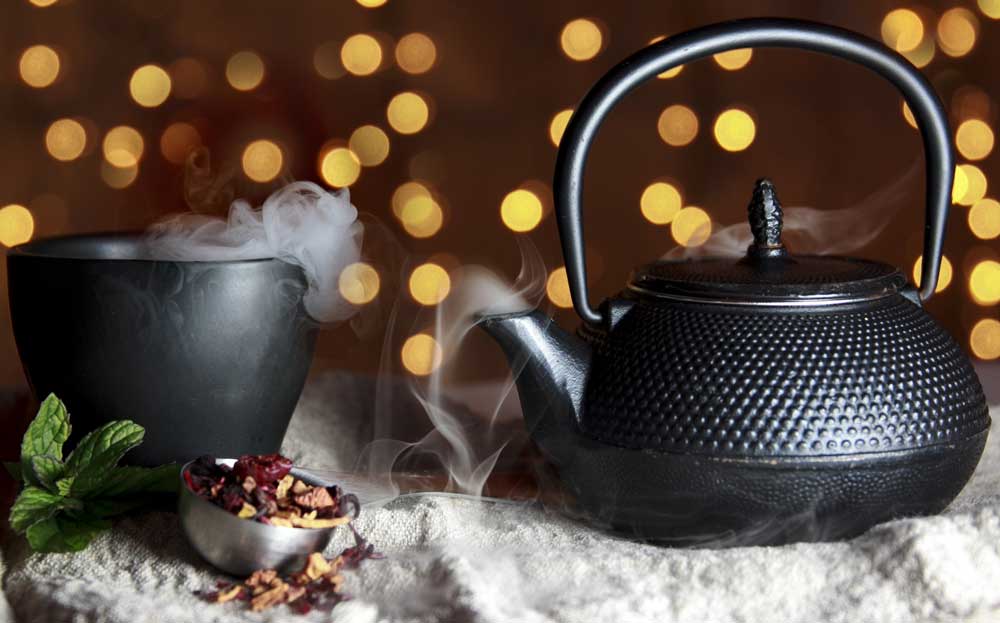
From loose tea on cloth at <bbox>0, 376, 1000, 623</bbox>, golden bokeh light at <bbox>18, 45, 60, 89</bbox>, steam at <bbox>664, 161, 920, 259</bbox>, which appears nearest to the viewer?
loose tea on cloth at <bbox>0, 376, 1000, 623</bbox>

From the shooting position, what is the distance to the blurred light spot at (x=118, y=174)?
1854 mm

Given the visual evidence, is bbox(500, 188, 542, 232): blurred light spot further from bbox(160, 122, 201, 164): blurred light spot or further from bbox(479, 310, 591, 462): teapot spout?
bbox(479, 310, 591, 462): teapot spout

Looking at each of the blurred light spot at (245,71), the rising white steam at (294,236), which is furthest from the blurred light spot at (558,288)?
the rising white steam at (294,236)

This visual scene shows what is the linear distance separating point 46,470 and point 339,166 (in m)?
1.08

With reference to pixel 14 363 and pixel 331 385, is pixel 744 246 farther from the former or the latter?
pixel 14 363

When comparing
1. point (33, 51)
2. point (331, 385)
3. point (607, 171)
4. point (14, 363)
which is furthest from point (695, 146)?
Result: point (14, 363)

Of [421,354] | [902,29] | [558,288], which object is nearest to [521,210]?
[558,288]

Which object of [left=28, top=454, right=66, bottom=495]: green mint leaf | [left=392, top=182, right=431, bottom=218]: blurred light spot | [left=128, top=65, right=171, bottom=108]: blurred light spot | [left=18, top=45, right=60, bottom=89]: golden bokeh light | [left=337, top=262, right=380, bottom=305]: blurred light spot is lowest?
[left=28, top=454, right=66, bottom=495]: green mint leaf

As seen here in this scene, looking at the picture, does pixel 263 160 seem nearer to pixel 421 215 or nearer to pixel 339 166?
pixel 339 166

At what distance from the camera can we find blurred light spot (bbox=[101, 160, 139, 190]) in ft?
6.08

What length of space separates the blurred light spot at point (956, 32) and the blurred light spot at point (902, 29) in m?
0.03

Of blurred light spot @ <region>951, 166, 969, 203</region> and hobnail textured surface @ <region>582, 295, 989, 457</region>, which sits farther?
blurred light spot @ <region>951, 166, 969, 203</region>

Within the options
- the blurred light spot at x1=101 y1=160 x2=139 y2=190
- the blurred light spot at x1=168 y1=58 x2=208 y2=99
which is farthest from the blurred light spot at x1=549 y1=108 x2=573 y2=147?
the blurred light spot at x1=101 y1=160 x2=139 y2=190

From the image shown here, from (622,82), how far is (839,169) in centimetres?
112
